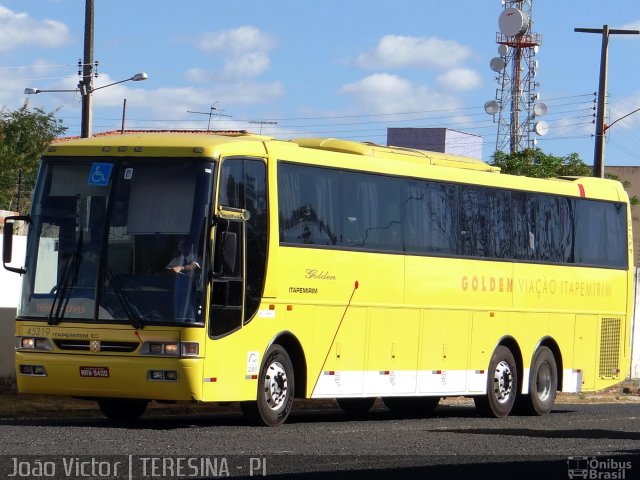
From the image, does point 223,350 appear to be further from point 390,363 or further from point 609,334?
point 609,334

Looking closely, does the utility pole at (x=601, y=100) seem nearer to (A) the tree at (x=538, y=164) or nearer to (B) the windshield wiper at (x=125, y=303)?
(A) the tree at (x=538, y=164)

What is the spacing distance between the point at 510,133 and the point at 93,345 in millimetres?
54380

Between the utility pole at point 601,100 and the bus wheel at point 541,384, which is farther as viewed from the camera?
the utility pole at point 601,100

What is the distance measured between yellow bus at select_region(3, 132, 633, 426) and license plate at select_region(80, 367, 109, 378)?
0.07 ft

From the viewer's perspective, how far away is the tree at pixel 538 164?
5597cm

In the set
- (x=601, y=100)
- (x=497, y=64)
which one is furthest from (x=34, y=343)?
(x=497, y=64)

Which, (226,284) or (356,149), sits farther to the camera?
(356,149)

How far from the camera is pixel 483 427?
20297 mm

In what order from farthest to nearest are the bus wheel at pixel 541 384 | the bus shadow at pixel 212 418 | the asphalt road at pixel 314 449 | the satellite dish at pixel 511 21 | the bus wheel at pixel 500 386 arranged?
the satellite dish at pixel 511 21 → the bus wheel at pixel 541 384 → the bus wheel at pixel 500 386 → the bus shadow at pixel 212 418 → the asphalt road at pixel 314 449

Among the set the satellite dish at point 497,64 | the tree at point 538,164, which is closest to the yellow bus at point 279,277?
the tree at point 538,164

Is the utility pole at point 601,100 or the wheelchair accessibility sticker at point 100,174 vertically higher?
the utility pole at point 601,100

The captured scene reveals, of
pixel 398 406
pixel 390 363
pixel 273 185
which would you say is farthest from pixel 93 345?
pixel 398 406

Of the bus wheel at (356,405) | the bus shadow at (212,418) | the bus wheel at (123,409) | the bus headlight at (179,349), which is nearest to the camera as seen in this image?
the bus headlight at (179,349)

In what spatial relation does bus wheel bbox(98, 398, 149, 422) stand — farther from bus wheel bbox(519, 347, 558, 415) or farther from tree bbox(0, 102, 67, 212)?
tree bbox(0, 102, 67, 212)
